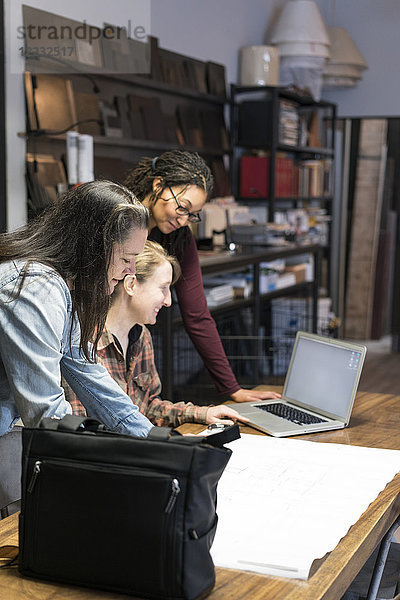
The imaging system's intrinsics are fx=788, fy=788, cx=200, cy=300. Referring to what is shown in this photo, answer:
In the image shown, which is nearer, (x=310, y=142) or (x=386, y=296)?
(x=310, y=142)

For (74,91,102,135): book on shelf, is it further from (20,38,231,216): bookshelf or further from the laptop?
the laptop

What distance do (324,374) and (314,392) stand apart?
67mm

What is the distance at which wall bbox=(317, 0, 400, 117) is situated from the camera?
22.2ft

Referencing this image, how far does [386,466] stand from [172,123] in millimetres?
3622

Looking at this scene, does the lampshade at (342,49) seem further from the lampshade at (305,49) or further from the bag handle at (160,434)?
the bag handle at (160,434)

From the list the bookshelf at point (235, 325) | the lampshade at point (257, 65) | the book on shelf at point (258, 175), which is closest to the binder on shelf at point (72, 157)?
the bookshelf at point (235, 325)

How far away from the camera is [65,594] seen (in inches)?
45.8

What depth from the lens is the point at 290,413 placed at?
86.8 inches

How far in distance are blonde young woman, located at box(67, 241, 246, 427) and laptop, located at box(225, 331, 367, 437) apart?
0.39 feet

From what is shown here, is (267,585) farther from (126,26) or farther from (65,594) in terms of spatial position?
(126,26)

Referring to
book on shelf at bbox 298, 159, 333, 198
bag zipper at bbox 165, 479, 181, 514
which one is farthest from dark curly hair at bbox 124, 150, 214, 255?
book on shelf at bbox 298, 159, 333, 198

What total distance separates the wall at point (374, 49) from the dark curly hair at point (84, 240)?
19.0 ft

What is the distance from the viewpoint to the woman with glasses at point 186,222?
245cm

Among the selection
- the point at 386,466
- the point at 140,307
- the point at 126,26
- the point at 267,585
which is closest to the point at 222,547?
the point at 267,585
